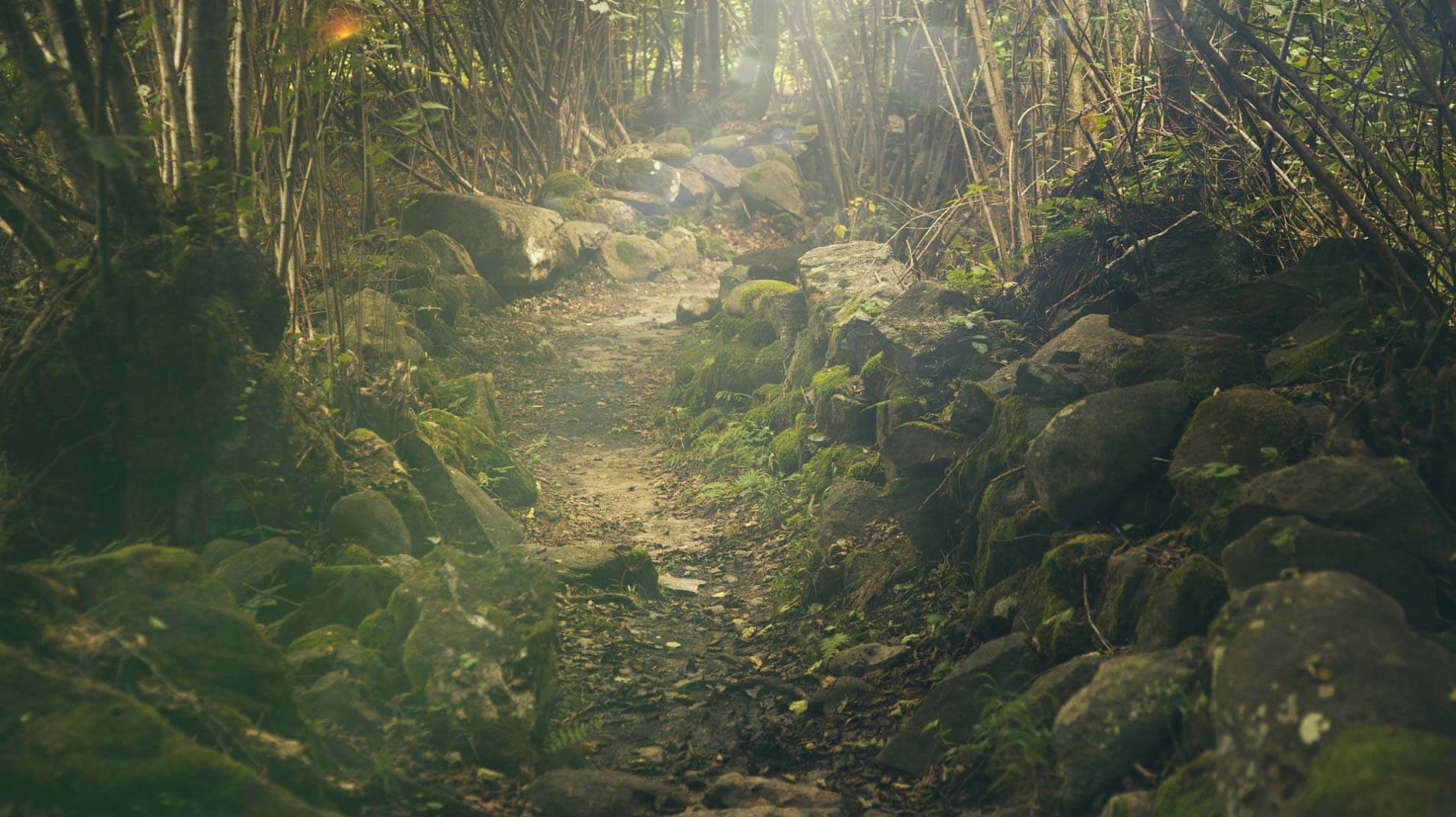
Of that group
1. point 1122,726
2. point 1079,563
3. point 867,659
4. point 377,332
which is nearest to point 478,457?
point 377,332

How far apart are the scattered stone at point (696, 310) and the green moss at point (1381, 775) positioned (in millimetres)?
9072

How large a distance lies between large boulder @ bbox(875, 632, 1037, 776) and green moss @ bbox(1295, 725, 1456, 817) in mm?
1626

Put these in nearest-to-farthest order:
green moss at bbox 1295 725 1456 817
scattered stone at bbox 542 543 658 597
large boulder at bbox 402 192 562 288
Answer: green moss at bbox 1295 725 1456 817
scattered stone at bbox 542 543 658 597
large boulder at bbox 402 192 562 288

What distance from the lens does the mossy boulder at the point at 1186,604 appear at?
117 inches

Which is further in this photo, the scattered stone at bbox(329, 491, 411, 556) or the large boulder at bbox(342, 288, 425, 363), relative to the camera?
the large boulder at bbox(342, 288, 425, 363)

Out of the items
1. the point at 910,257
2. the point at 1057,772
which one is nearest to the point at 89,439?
the point at 1057,772

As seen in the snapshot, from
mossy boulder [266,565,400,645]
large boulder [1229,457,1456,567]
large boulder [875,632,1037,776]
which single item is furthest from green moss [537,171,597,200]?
large boulder [1229,457,1456,567]

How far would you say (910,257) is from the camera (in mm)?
7535

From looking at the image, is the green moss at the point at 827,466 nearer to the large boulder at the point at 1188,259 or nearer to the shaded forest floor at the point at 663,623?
the shaded forest floor at the point at 663,623

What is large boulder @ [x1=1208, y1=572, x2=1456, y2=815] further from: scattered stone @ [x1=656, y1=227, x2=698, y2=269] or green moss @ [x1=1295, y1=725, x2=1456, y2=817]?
scattered stone @ [x1=656, y1=227, x2=698, y2=269]

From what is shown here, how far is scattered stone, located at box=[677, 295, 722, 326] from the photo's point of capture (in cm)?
1092

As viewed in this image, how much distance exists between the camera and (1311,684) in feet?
6.94

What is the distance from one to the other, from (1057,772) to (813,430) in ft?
14.9

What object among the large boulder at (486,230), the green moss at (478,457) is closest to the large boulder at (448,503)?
the green moss at (478,457)
